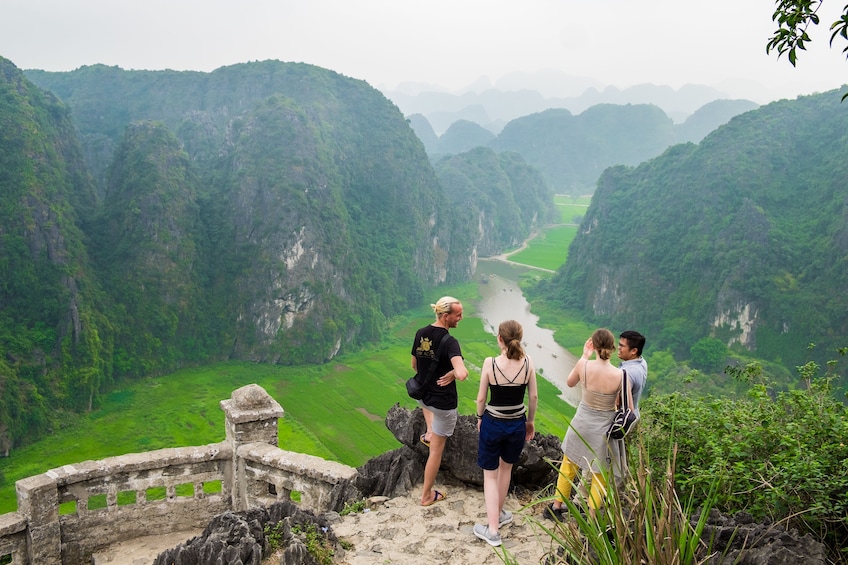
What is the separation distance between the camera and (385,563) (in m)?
4.50

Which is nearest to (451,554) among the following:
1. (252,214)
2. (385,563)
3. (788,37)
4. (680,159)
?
(385,563)

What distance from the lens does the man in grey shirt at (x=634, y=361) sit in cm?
450

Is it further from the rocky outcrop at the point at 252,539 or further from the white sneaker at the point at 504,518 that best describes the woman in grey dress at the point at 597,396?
the rocky outcrop at the point at 252,539

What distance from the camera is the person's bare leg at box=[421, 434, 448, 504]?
512cm

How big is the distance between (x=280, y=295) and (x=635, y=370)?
164 feet

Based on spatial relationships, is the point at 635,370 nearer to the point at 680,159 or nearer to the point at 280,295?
the point at 280,295

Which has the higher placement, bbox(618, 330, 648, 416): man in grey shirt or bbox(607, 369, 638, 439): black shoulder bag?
bbox(618, 330, 648, 416): man in grey shirt

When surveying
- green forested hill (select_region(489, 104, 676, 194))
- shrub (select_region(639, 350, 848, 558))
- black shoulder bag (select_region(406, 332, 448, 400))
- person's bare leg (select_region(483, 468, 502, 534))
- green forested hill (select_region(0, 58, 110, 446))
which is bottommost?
green forested hill (select_region(0, 58, 110, 446))

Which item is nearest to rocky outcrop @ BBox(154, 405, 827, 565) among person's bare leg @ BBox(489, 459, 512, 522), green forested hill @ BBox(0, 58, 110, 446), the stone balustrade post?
person's bare leg @ BBox(489, 459, 512, 522)

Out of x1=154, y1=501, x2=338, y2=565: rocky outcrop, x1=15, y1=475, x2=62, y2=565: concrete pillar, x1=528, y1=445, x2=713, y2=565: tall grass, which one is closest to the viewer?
x1=528, y1=445, x2=713, y2=565: tall grass

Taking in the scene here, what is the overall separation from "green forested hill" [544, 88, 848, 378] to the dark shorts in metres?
47.4

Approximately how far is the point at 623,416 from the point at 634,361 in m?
0.44

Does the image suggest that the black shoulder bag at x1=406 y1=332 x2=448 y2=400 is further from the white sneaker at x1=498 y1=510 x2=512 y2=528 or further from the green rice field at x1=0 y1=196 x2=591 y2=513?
the green rice field at x1=0 y1=196 x2=591 y2=513

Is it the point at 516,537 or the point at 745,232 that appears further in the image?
the point at 745,232
